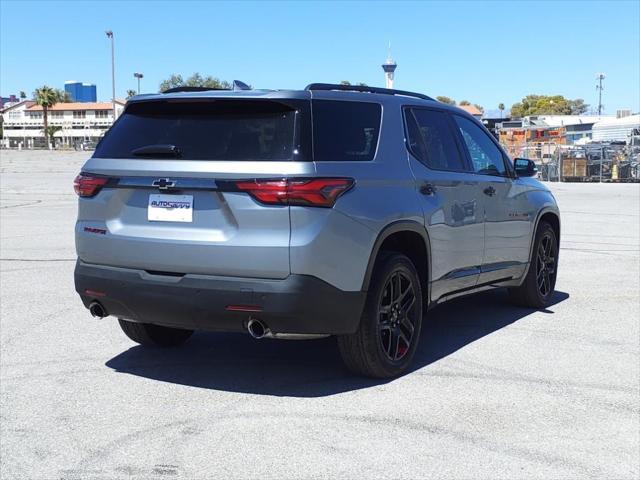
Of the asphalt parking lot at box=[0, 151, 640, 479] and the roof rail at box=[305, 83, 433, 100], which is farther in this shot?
the roof rail at box=[305, 83, 433, 100]

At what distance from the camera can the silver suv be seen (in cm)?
438

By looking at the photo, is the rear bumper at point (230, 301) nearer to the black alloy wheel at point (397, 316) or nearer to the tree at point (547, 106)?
the black alloy wheel at point (397, 316)

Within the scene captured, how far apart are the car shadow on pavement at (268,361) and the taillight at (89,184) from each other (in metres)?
1.25

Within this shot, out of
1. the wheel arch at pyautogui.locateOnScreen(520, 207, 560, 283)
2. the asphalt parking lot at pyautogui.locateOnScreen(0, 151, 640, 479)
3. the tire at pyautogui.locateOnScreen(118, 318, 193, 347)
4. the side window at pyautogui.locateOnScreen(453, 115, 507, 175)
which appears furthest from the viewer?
the wheel arch at pyautogui.locateOnScreen(520, 207, 560, 283)

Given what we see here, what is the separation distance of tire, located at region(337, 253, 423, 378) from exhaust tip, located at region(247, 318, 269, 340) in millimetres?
601

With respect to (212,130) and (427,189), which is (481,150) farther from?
(212,130)

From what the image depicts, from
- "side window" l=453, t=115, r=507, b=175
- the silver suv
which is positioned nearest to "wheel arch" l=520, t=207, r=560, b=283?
"side window" l=453, t=115, r=507, b=175

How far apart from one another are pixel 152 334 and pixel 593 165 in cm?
3494

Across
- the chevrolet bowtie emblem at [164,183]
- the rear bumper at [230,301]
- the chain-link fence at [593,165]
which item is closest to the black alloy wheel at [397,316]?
→ the rear bumper at [230,301]

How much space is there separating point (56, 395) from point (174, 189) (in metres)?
1.48

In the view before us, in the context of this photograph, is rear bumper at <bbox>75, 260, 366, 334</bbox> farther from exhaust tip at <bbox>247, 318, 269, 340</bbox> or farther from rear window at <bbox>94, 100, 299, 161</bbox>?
rear window at <bbox>94, 100, 299, 161</bbox>

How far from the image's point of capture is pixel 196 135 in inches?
185

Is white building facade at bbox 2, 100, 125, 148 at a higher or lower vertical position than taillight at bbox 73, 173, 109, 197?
higher

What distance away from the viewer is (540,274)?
752 centimetres
